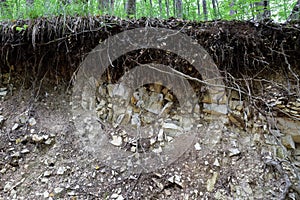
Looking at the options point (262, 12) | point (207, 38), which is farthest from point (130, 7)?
point (262, 12)

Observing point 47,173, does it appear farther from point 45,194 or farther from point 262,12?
point 262,12

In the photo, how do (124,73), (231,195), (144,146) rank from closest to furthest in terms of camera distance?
(231,195) < (144,146) < (124,73)

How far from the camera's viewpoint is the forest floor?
1.09 meters

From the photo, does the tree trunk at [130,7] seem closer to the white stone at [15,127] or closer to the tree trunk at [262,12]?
the tree trunk at [262,12]

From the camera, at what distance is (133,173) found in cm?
115

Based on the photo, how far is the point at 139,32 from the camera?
1314 mm

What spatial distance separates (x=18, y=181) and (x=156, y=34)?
52.0 inches

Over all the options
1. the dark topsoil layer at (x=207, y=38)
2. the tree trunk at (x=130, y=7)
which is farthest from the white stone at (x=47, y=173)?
the tree trunk at (x=130, y=7)

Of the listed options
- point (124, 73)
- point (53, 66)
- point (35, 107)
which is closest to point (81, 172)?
point (35, 107)

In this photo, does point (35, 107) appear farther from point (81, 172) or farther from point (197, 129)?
point (197, 129)

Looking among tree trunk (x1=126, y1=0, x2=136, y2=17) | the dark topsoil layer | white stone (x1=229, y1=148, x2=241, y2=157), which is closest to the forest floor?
white stone (x1=229, y1=148, x2=241, y2=157)

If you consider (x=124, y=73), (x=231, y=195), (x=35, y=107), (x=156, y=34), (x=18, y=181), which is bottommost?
(x=231, y=195)

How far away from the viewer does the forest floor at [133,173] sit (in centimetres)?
109

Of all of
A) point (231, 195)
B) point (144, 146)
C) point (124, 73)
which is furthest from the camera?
point (124, 73)
